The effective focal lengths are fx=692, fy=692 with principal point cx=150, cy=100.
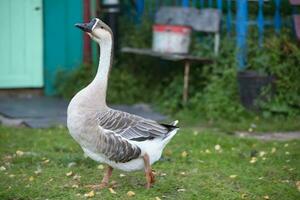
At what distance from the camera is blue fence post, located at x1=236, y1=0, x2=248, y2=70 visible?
10.4 meters

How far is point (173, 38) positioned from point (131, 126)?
16.7 feet

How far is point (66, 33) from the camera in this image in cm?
1212

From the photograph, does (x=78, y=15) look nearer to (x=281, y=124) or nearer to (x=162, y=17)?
(x=162, y=17)

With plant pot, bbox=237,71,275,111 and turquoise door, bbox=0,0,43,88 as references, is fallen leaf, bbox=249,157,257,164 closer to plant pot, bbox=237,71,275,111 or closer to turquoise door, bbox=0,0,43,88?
plant pot, bbox=237,71,275,111

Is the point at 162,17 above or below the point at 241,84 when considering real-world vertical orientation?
above

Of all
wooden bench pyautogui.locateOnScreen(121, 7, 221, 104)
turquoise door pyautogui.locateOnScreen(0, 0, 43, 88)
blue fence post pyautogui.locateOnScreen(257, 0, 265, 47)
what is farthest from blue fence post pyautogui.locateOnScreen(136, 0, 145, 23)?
blue fence post pyautogui.locateOnScreen(257, 0, 265, 47)

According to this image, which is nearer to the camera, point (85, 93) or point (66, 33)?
point (85, 93)

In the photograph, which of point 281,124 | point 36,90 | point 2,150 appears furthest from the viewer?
point 36,90

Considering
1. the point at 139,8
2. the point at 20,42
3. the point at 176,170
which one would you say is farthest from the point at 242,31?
the point at 176,170

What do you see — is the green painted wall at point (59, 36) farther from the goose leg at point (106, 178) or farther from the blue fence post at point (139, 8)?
the goose leg at point (106, 178)

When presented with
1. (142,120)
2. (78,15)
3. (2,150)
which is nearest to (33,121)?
(2,150)

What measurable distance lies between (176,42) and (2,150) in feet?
12.9

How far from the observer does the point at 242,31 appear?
10.5 metres

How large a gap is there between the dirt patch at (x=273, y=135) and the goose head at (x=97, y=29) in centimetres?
348
